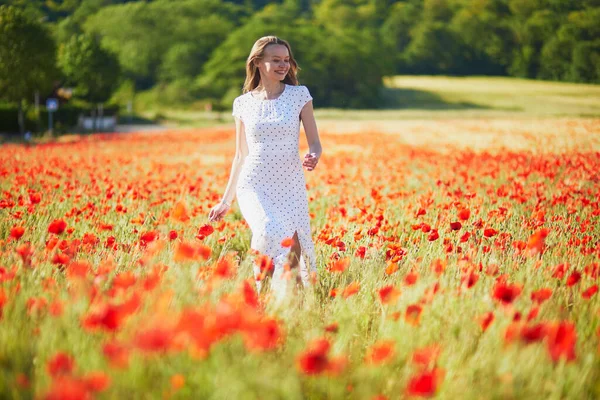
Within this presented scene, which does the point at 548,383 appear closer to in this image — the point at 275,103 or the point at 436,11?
the point at 275,103

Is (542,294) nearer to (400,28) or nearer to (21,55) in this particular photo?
(21,55)

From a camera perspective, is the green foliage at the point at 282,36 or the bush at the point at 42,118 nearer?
Answer: the green foliage at the point at 282,36

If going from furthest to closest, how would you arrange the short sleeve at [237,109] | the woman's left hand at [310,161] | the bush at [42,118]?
1. the bush at [42,118]
2. the short sleeve at [237,109]
3. the woman's left hand at [310,161]

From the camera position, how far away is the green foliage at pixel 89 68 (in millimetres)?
35469

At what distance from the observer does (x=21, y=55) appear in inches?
973

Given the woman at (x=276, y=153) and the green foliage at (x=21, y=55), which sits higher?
the green foliage at (x=21, y=55)

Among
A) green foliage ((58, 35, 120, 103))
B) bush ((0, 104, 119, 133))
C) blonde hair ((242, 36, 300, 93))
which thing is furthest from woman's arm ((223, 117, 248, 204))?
green foliage ((58, 35, 120, 103))

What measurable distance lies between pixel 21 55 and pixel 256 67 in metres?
23.8

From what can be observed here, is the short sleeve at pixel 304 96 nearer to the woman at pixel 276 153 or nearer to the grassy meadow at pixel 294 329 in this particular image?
the woman at pixel 276 153

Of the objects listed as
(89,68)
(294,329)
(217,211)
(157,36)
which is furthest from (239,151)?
(157,36)

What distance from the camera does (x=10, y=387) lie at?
73.5 inches

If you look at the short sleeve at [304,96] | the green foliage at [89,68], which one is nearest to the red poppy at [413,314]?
the short sleeve at [304,96]

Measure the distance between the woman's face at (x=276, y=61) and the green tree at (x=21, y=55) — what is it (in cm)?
2318

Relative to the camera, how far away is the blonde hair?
4066 millimetres
